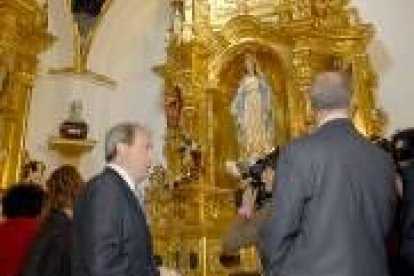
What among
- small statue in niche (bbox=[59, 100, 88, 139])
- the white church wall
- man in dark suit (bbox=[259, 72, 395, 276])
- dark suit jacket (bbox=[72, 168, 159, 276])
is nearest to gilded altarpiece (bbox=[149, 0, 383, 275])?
the white church wall

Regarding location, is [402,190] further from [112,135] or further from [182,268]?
[182,268]

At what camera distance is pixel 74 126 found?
9484 mm

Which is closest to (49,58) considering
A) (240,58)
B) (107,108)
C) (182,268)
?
(107,108)

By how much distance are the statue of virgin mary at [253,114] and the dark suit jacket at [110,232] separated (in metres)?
5.72

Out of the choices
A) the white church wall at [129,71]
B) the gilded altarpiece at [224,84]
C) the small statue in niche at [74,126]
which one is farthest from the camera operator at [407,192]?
the small statue in niche at [74,126]

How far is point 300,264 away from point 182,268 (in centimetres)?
598

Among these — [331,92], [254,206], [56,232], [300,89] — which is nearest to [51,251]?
[56,232]

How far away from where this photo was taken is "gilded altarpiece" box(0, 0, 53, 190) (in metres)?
8.16

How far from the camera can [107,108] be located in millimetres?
10258

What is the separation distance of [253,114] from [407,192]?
5.83m

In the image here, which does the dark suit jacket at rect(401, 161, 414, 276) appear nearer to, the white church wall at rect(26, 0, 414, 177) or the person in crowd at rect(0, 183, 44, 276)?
the person in crowd at rect(0, 183, 44, 276)

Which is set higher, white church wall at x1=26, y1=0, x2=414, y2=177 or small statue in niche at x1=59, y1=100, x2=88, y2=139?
white church wall at x1=26, y1=0, x2=414, y2=177

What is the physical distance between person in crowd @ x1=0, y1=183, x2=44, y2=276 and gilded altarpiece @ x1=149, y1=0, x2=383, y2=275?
4.52 metres

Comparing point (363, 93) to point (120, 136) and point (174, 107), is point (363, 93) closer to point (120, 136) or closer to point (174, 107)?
point (174, 107)
